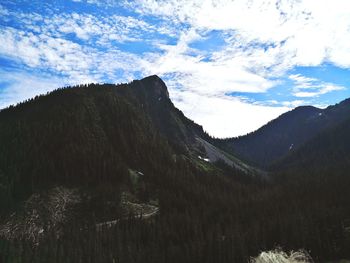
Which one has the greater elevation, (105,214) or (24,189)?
(24,189)

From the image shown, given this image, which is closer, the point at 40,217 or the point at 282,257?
the point at 282,257

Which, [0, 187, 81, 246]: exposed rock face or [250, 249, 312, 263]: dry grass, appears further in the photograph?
[0, 187, 81, 246]: exposed rock face

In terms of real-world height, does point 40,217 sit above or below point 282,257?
above

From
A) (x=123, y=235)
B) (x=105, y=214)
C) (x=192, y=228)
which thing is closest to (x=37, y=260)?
(x=123, y=235)

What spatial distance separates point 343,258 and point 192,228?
64.4 metres

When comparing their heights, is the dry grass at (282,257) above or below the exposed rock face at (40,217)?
below

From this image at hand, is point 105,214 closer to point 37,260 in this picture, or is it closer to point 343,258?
point 37,260

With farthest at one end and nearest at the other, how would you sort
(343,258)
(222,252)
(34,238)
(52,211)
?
1. (52,211)
2. (34,238)
3. (222,252)
4. (343,258)

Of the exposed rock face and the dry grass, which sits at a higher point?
the exposed rock face

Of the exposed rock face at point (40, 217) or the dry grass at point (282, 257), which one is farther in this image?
the exposed rock face at point (40, 217)

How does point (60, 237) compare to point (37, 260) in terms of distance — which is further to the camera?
point (60, 237)

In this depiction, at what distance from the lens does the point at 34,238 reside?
15875cm

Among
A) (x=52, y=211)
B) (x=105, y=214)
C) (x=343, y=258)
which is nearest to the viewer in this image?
(x=343, y=258)

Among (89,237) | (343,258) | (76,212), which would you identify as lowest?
(343,258)
